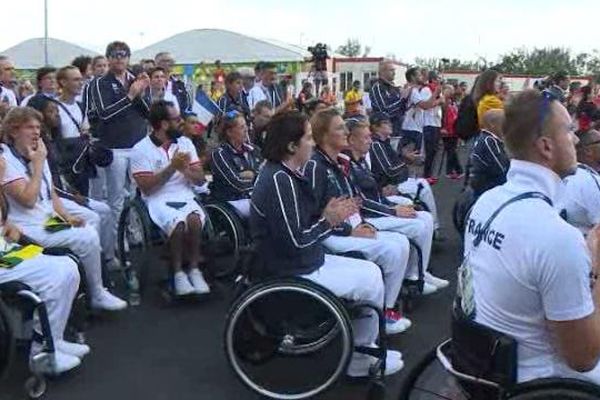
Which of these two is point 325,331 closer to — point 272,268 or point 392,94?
point 272,268

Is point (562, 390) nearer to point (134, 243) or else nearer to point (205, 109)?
point (134, 243)

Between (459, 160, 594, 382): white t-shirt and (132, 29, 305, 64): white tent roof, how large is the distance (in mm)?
18490

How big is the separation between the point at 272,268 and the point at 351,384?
68 cm

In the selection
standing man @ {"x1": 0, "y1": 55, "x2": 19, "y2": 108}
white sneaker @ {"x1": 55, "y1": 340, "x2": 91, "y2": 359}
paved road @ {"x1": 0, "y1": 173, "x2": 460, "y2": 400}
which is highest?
standing man @ {"x1": 0, "y1": 55, "x2": 19, "y2": 108}

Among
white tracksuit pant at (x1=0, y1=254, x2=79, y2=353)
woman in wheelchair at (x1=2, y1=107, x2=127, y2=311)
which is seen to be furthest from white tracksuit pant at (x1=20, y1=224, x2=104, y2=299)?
white tracksuit pant at (x1=0, y1=254, x2=79, y2=353)

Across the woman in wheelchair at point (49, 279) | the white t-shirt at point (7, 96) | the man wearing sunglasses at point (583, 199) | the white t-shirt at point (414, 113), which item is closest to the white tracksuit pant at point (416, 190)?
the man wearing sunglasses at point (583, 199)

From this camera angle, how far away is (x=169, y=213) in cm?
484

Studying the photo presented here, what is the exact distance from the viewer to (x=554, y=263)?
6.58 feet

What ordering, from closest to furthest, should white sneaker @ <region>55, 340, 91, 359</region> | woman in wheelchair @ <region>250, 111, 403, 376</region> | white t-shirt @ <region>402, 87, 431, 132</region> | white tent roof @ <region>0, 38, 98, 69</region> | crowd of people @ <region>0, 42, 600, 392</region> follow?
crowd of people @ <region>0, 42, 600, 392</region> < woman in wheelchair @ <region>250, 111, 403, 376</region> < white sneaker @ <region>55, 340, 91, 359</region> < white t-shirt @ <region>402, 87, 431, 132</region> < white tent roof @ <region>0, 38, 98, 69</region>

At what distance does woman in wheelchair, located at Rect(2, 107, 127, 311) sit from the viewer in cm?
403

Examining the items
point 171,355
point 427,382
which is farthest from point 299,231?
point 171,355

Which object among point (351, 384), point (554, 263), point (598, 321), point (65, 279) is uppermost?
point (554, 263)

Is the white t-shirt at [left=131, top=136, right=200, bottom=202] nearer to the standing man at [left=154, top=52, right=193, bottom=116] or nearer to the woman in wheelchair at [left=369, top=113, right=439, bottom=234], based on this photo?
the woman in wheelchair at [left=369, top=113, right=439, bottom=234]

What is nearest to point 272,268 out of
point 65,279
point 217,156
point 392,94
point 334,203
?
point 334,203
